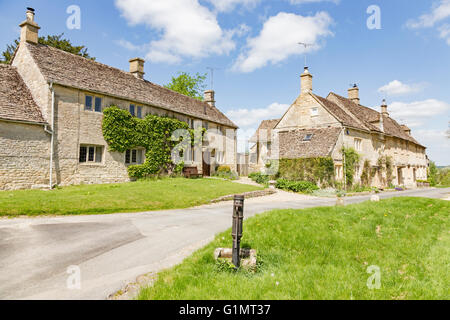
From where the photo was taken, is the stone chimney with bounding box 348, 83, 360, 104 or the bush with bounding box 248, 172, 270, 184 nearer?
the bush with bounding box 248, 172, 270, 184

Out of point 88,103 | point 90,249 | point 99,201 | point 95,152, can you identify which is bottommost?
point 90,249

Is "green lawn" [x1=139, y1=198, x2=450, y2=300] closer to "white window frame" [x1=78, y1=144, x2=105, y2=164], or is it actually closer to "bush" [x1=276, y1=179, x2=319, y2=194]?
"bush" [x1=276, y1=179, x2=319, y2=194]

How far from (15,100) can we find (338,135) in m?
26.1

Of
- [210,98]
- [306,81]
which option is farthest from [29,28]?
[306,81]

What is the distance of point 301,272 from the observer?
4961 mm

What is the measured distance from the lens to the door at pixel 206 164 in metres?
30.9

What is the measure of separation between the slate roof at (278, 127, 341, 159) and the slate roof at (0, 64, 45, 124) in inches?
839

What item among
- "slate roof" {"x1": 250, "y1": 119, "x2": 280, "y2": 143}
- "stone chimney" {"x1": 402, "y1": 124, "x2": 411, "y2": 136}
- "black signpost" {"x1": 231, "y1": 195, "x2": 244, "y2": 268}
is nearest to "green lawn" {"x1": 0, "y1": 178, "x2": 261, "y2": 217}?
"black signpost" {"x1": 231, "y1": 195, "x2": 244, "y2": 268}

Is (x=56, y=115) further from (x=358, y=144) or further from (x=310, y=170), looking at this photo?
(x=358, y=144)

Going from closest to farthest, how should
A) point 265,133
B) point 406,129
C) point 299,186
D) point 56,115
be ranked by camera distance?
point 56,115, point 299,186, point 265,133, point 406,129

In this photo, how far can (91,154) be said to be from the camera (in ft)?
66.6

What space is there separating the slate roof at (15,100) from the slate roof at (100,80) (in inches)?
86.9

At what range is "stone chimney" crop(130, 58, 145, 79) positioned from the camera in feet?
90.0

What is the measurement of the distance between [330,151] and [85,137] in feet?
67.4
